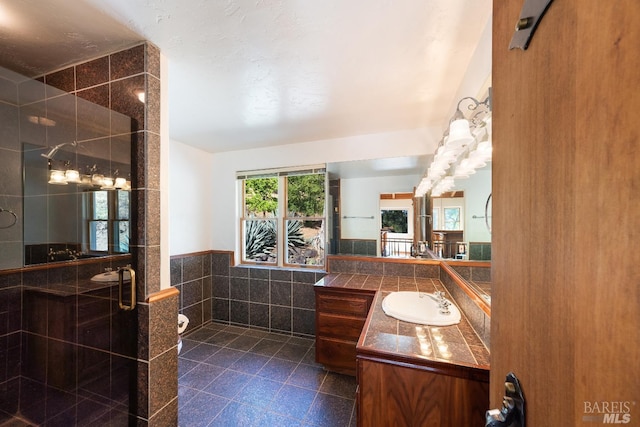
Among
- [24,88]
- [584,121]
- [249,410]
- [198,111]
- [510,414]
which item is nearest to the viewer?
[584,121]

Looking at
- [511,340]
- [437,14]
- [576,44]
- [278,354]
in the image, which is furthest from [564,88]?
[278,354]

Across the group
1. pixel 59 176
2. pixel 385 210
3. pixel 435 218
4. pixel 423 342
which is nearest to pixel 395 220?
pixel 385 210

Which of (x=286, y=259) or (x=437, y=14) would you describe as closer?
(x=437, y=14)

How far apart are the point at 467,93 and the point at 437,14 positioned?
1.81ft

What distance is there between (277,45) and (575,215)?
1439mm

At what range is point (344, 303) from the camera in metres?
2.08

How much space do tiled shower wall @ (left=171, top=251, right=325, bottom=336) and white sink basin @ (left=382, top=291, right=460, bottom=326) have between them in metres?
1.12

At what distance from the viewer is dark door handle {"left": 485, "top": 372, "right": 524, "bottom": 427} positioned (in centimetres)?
45

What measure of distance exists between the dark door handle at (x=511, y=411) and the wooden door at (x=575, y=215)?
0.02 m

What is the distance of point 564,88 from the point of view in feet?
1.20

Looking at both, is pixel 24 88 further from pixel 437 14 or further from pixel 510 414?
pixel 510 414

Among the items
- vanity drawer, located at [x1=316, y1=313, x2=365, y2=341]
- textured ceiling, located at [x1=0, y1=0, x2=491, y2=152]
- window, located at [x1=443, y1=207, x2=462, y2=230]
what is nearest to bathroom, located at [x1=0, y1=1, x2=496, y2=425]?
textured ceiling, located at [x1=0, y1=0, x2=491, y2=152]

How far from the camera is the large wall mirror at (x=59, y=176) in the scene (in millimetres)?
1275

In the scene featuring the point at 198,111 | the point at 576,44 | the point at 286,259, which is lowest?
the point at 286,259
